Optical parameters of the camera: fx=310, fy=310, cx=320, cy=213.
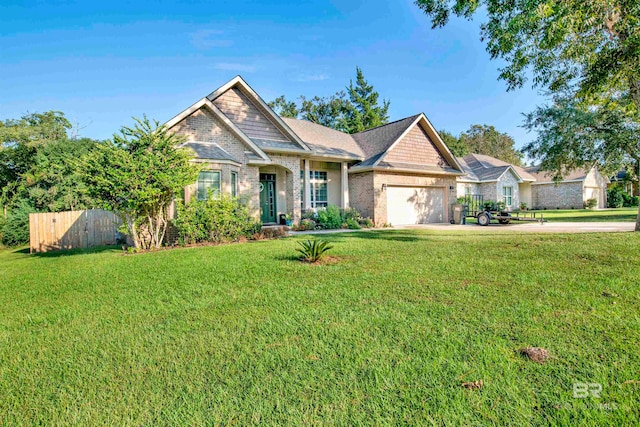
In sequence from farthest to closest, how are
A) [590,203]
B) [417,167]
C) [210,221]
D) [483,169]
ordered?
[590,203] < [483,169] < [417,167] < [210,221]

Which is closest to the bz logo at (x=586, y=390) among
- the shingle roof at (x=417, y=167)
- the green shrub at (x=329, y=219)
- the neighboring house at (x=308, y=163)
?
the neighboring house at (x=308, y=163)

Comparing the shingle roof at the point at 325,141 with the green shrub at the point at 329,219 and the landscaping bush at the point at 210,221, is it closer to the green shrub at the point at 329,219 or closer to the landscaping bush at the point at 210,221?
the green shrub at the point at 329,219

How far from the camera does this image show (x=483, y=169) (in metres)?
31.6

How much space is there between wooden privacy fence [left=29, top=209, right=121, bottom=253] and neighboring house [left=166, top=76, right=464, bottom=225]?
567cm

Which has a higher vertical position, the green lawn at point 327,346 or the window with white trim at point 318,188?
the window with white trim at point 318,188

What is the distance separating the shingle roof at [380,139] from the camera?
17.5m

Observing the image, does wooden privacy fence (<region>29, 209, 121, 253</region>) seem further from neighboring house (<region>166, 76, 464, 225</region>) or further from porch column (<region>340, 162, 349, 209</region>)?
porch column (<region>340, 162, 349, 209</region>)

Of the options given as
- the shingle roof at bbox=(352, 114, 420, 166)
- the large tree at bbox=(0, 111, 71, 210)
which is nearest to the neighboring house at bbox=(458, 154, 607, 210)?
the shingle roof at bbox=(352, 114, 420, 166)

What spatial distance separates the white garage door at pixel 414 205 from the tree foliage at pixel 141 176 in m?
11.4

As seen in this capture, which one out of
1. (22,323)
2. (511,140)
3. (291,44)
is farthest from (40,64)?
(511,140)

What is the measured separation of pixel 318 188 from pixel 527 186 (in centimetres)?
3005

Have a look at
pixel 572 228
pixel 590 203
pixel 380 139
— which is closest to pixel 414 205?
pixel 380 139

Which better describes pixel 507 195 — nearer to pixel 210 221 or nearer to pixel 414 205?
pixel 414 205

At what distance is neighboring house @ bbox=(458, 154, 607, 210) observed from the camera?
29.7 meters
